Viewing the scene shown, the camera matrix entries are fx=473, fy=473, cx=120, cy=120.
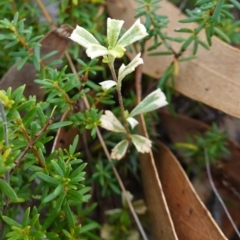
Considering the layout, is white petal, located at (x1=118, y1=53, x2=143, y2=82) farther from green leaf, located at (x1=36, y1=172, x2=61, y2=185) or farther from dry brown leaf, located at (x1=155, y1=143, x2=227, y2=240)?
dry brown leaf, located at (x1=155, y1=143, x2=227, y2=240)

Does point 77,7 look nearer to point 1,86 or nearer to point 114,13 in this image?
point 114,13

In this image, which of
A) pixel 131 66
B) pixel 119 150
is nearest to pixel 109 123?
pixel 119 150

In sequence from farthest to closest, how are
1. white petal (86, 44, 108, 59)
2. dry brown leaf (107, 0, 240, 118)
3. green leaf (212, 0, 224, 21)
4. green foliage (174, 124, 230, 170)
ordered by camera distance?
green foliage (174, 124, 230, 170) < dry brown leaf (107, 0, 240, 118) < green leaf (212, 0, 224, 21) < white petal (86, 44, 108, 59)

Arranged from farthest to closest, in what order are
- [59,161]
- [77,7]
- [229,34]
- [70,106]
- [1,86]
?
[229,34] < [77,7] < [1,86] < [70,106] < [59,161]

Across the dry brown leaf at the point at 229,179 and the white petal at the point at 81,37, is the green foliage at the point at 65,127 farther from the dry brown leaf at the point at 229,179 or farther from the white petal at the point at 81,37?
the white petal at the point at 81,37

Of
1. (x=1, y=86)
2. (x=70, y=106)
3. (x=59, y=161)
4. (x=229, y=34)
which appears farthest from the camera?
(x=229, y=34)

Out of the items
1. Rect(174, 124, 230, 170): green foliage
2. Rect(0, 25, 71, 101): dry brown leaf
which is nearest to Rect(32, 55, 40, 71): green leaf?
Rect(0, 25, 71, 101): dry brown leaf

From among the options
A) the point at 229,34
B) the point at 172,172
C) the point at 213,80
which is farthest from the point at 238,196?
the point at 229,34
